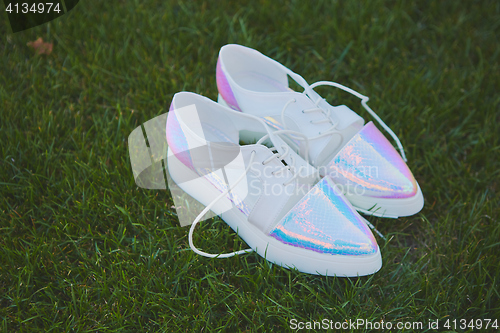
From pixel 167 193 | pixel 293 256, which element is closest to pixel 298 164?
pixel 293 256

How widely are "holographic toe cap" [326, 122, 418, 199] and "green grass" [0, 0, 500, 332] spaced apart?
16cm

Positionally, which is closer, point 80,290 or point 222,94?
point 80,290

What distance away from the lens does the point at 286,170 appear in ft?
5.34

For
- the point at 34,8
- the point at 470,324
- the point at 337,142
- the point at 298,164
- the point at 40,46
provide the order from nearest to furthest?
the point at 470,324
the point at 298,164
the point at 337,142
the point at 40,46
the point at 34,8

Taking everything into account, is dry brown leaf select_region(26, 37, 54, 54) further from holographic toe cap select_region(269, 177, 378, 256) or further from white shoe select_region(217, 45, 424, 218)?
holographic toe cap select_region(269, 177, 378, 256)

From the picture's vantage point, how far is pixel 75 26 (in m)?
2.52

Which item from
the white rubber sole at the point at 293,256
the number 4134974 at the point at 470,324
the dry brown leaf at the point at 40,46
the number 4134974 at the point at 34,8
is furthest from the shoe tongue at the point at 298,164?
the number 4134974 at the point at 34,8

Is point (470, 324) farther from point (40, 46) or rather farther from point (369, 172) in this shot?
point (40, 46)

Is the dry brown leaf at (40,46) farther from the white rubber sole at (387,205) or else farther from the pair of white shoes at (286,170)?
the white rubber sole at (387,205)

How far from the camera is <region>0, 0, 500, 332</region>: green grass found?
1.55 meters

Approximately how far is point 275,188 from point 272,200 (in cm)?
5

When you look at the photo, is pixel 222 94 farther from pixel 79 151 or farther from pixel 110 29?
pixel 110 29

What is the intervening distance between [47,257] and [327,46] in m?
1.90

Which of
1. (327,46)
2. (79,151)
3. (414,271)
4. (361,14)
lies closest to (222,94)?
(79,151)
